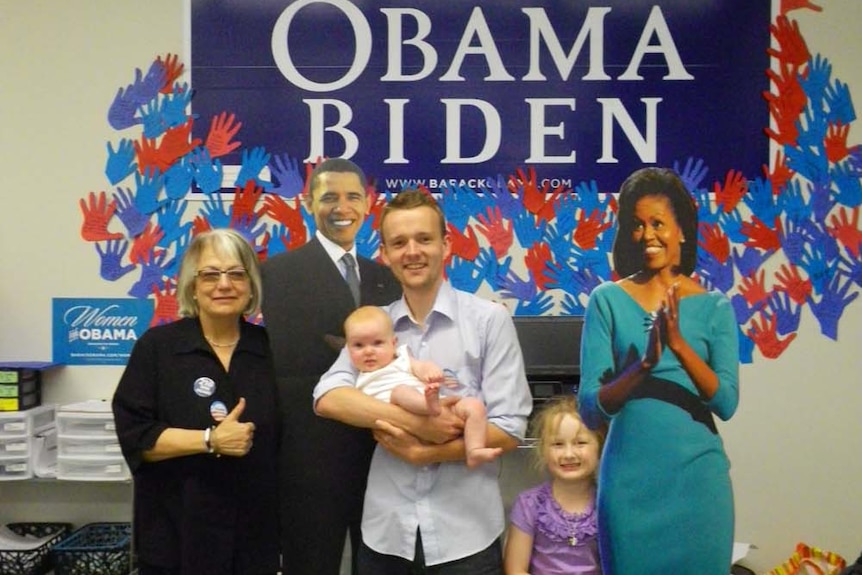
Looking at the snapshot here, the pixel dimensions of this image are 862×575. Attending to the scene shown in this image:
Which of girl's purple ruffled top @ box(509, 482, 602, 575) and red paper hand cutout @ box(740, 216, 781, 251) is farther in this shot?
red paper hand cutout @ box(740, 216, 781, 251)

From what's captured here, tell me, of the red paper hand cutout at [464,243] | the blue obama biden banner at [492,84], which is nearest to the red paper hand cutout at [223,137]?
the blue obama biden banner at [492,84]

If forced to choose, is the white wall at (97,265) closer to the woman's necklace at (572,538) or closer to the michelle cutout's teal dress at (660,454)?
the michelle cutout's teal dress at (660,454)

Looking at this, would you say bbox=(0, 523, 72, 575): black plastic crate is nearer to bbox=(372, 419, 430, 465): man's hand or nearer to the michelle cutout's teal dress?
bbox=(372, 419, 430, 465): man's hand

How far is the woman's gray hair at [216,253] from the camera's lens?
224 cm

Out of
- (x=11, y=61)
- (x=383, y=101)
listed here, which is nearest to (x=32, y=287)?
(x=11, y=61)

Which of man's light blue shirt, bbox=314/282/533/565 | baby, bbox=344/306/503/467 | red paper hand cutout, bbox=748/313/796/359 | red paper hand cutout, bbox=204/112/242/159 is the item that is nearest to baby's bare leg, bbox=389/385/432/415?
baby, bbox=344/306/503/467

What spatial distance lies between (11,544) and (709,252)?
3.28 m

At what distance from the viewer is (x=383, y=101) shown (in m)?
3.23

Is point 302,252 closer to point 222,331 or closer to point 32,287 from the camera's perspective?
point 222,331

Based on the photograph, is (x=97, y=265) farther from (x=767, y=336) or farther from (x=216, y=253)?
(x=767, y=336)

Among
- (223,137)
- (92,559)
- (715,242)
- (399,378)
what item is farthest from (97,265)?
(715,242)

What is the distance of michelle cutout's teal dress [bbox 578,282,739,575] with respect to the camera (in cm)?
221

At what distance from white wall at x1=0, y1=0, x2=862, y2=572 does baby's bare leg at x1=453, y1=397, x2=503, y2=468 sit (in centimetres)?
183

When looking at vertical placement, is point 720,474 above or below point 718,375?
below
